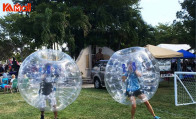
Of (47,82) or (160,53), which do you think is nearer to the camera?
(47,82)

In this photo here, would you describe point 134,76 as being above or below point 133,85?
above

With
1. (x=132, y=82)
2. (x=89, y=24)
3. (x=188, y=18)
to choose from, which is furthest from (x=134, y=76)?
(x=188, y=18)

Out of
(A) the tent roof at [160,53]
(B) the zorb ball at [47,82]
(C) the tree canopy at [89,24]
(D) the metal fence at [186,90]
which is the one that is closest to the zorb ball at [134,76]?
(B) the zorb ball at [47,82]

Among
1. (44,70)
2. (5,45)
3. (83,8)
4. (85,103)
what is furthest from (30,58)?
(5,45)

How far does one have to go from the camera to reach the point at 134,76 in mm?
5230

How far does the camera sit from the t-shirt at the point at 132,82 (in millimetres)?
5190

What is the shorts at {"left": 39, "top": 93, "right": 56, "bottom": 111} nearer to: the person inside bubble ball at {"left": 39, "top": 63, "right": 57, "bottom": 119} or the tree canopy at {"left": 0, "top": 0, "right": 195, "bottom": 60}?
the person inside bubble ball at {"left": 39, "top": 63, "right": 57, "bottom": 119}

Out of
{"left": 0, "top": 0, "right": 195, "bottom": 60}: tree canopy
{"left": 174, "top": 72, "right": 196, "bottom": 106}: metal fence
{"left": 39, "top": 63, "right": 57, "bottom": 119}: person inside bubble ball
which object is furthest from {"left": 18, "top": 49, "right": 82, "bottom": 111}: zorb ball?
{"left": 0, "top": 0, "right": 195, "bottom": 60}: tree canopy

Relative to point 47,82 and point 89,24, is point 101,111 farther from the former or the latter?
point 89,24

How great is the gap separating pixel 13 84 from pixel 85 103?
4952 millimetres

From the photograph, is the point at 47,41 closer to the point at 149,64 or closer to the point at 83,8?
the point at 83,8

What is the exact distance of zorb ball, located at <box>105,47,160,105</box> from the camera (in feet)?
17.1

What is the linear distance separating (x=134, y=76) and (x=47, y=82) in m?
2.00

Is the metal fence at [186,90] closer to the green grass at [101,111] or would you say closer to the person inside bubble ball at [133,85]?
the green grass at [101,111]
